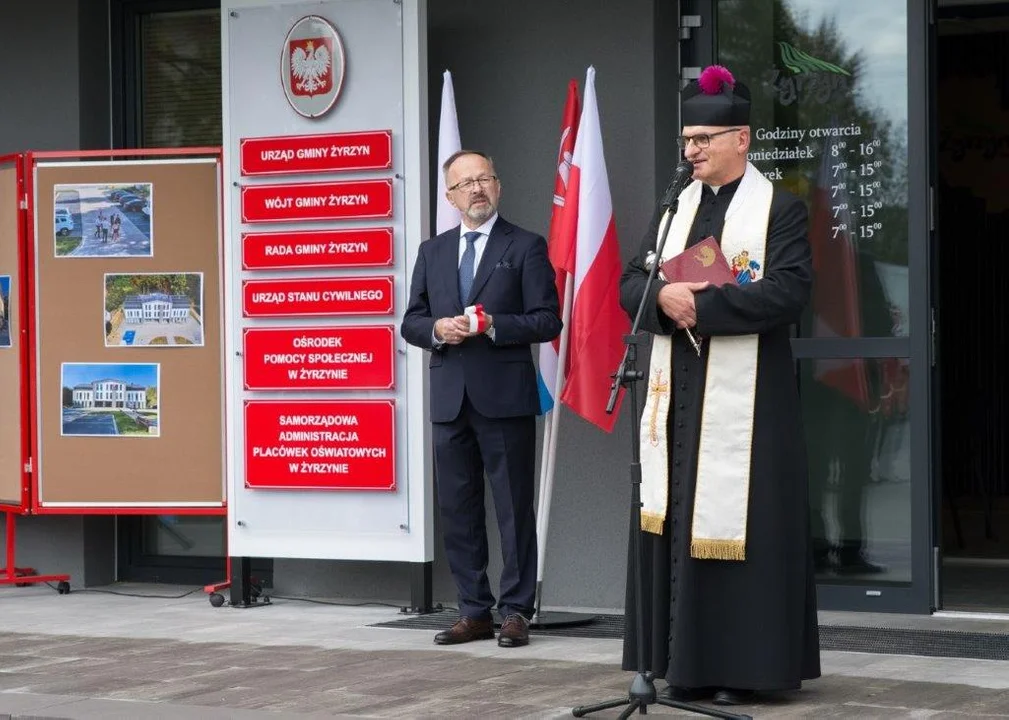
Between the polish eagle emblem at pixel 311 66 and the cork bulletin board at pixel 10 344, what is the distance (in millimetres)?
1656

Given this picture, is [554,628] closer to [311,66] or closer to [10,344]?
[311,66]

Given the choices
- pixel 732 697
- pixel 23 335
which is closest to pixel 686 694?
pixel 732 697

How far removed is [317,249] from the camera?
7.84 meters

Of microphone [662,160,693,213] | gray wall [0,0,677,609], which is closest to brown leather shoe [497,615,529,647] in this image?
gray wall [0,0,677,609]

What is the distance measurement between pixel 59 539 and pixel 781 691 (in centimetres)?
482

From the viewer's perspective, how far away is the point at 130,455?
838 cm

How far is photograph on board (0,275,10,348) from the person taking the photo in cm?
859

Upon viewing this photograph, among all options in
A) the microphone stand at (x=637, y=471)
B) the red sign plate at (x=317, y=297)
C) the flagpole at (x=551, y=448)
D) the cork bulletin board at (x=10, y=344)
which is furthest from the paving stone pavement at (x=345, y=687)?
the cork bulletin board at (x=10, y=344)

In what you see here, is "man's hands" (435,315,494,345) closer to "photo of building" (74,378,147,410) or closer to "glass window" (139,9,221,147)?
"photo of building" (74,378,147,410)

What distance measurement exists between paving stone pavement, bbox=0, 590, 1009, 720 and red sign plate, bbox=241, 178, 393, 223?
1.88m

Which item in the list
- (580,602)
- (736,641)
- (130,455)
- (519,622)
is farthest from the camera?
(130,455)

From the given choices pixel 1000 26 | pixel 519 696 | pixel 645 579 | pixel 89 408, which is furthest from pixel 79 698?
pixel 1000 26

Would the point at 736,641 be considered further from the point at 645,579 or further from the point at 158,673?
the point at 158,673

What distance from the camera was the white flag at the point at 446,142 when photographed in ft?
24.7
